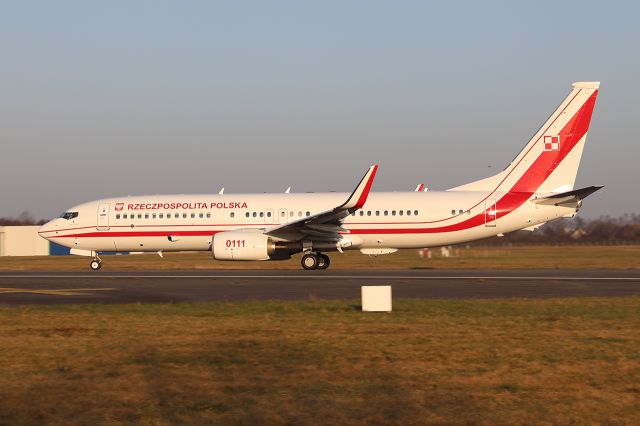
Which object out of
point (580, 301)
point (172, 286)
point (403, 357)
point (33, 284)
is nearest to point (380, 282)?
point (172, 286)

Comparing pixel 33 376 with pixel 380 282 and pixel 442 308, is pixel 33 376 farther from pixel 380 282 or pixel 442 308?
pixel 380 282

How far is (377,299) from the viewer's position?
17.5 m

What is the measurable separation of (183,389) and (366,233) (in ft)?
88.1

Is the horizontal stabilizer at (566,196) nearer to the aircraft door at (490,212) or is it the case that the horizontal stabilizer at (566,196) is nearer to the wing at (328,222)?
the aircraft door at (490,212)

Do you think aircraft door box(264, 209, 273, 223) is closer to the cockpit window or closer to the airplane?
the airplane

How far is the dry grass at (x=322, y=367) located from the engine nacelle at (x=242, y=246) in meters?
16.9

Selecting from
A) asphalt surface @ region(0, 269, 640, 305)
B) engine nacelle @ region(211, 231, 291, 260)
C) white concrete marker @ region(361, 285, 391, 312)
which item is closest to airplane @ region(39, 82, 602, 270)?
engine nacelle @ region(211, 231, 291, 260)

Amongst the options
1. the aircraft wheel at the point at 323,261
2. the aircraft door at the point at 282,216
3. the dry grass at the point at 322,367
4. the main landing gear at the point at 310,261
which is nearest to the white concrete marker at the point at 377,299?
the dry grass at the point at 322,367

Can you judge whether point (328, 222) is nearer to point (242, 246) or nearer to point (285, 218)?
point (285, 218)

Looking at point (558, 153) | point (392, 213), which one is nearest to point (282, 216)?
point (392, 213)

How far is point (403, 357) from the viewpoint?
11641 mm

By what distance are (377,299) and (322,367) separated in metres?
6.62

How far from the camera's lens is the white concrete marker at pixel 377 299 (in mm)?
17438

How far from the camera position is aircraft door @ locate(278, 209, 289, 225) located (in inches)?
1467
